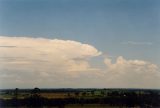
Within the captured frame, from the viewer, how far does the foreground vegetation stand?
967cm

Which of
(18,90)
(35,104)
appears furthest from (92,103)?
(18,90)

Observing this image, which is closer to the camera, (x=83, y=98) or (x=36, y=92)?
(x=36, y=92)

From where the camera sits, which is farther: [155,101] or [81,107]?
[81,107]

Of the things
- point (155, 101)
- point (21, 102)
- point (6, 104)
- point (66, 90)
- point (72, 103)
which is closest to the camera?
point (6, 104)

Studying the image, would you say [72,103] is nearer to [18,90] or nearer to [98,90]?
[98,90]

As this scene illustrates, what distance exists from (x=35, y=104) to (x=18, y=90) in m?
0.84

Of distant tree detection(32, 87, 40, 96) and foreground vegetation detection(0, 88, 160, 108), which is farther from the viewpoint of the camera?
distant tree detection(32, 87, 40, 96)

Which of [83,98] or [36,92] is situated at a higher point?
[36,92]

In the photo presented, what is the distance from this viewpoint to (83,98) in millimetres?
11859

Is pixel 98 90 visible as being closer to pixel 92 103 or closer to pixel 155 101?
pixel 92 103

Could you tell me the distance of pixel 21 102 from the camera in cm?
962

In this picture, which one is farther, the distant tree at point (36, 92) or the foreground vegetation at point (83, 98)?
the distant tree at point (36, 92)

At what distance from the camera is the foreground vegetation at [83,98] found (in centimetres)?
967

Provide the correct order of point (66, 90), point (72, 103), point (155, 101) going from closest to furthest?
1. point (155, 101)
2. point (66, 90)
3. point (72, 103)
